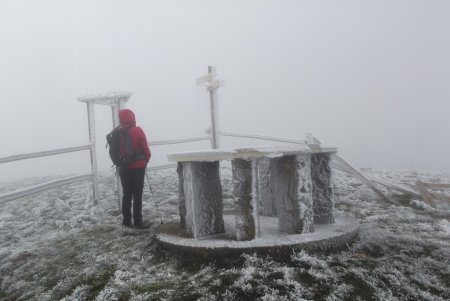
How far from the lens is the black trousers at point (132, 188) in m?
5.43

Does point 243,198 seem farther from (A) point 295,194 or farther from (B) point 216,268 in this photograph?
(B) point 216,268

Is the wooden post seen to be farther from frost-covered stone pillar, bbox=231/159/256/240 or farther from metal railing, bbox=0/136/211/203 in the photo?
frost-covered stone pillar, bbox=231/159/256/240

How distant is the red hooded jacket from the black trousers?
11cm

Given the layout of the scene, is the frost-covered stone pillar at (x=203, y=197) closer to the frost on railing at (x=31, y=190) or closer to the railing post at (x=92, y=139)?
the frost on railing at (x=31, y=190)

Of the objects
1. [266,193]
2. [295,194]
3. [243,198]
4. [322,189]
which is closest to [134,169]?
[266,193]

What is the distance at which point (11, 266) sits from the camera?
4.52m

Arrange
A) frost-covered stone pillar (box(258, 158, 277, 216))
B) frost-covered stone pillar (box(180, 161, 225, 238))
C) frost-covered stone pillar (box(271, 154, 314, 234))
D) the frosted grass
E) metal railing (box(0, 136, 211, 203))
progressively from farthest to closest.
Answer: frost-covered stone pillar (box(258, 158, 277, 216)) < metal railing (box(0, 136, 211, 203)) < frost-covered stone pillar (box(180, 161, 225, 238)) < frost-covered stone pillar (box(271, 154, 314, 234)) < the frosted grass

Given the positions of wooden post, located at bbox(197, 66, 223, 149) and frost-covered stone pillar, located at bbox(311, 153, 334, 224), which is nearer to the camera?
frost-covered stone pillar, located at bbox(311, 153, 334, 224)

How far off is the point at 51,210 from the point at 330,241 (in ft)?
17.5

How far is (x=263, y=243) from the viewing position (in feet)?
12.4

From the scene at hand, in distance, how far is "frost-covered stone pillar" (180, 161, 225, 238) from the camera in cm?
420

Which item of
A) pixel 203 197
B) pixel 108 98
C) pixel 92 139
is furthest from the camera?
pixel 92 139

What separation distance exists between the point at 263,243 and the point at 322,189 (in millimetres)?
1246

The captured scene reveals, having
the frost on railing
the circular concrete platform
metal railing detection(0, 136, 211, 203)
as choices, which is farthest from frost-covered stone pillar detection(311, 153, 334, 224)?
the frost on railing
